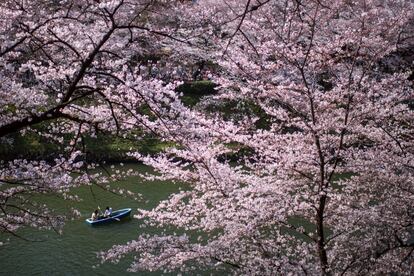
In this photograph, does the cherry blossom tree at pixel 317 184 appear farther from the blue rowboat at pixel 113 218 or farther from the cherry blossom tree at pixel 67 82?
the blue rowboat at pixel 113 218

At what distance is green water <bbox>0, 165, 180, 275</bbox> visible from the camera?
1295 cm

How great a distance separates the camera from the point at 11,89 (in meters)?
5.91

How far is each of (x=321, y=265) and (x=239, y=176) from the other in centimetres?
217

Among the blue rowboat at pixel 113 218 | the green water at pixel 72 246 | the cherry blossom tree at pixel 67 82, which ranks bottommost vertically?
the green water at pixel 72 246

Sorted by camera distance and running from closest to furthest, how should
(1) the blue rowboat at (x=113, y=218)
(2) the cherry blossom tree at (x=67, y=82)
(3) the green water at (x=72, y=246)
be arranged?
(2) the cherry blossom tree at (x=67, y=82) < (3) the green water at (x=72, y=246) < (1) the blue rowboat at (x=113, y=218)

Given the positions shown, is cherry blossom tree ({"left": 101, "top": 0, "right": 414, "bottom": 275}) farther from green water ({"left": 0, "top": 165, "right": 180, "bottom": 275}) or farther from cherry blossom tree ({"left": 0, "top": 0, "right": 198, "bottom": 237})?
green water ({"left": 0, "top": 165, "right": 180, "bottom": 275})

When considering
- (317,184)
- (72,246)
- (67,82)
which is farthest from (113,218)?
(317,184)

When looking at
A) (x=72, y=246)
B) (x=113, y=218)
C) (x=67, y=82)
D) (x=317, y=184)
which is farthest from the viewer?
(x=113, y=218)

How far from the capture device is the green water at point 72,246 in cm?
1295

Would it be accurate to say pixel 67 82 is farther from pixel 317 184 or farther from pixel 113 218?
pixel 113 218

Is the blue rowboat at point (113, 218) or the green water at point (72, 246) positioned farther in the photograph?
the blue rowboat at point (113, 218)

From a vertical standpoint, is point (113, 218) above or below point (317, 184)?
below

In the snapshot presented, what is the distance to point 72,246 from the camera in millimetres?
14672

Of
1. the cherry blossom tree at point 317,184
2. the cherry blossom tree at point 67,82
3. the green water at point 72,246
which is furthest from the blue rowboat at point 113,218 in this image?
the cherry blossom tree at point 317,184
